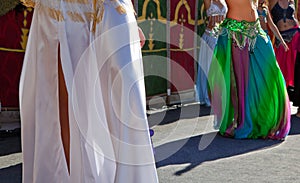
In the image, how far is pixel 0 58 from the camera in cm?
638

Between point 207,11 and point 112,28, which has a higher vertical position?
point 207,11

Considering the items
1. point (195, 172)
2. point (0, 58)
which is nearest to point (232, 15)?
point (195, 172)

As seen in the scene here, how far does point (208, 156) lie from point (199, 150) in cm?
24

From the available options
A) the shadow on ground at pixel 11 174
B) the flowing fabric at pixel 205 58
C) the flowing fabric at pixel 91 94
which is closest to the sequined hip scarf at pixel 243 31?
the flowing fabric at pixel 205 58

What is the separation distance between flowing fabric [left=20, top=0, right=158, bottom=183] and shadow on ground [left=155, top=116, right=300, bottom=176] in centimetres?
139

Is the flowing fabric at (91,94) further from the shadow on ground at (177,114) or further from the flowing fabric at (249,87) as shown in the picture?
the shadow on ground at (177,114)

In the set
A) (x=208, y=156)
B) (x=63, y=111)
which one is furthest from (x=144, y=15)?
(x=63, y=111)

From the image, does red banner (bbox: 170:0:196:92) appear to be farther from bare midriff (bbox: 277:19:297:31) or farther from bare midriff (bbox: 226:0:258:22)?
bare midriff (bbox: 226:0:258:22)

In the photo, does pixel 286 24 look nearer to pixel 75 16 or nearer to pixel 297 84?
pixel 297 84

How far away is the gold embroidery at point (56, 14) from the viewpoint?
3174mm

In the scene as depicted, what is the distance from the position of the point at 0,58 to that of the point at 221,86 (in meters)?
2.39

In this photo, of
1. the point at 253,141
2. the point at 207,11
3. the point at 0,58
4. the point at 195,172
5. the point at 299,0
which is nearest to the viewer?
the point at 195,172

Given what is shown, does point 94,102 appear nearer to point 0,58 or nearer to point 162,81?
point 0,58

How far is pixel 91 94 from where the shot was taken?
10.6 ft
